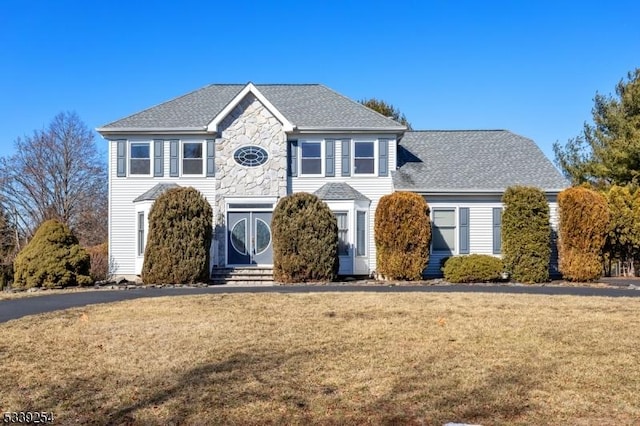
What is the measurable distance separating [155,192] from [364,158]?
7.67 metres

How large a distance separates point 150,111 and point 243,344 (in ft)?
54.3

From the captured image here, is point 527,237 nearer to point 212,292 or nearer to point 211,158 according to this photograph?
point 212,292

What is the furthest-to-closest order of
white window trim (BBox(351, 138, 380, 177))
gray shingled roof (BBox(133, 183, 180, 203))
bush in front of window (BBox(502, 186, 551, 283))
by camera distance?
1. white window trim (BBox(351, 138, 380, 177))
2. gray shingled roof (BBox(133, 183, 180, 203))
3. bush in front of window (BBox(502, 186, 551, 283))

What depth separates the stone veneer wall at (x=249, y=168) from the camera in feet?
69.8

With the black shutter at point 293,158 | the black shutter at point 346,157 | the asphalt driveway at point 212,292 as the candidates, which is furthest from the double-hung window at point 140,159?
the black shutter at point 346,157

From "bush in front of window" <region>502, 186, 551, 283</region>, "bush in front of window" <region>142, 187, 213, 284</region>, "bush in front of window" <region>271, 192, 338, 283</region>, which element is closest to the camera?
"bush in front of window" <region>142, 187, 213, 284</region>

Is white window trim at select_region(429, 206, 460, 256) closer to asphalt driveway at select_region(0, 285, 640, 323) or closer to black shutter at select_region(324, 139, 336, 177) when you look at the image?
black shutter at select_region(324, 139, 336, 177)

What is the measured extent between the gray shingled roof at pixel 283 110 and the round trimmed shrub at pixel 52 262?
5068 mm

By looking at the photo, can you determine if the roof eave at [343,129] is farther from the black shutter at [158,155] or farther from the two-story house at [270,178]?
the black shutter at [158,155]

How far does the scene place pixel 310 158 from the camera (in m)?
21.7

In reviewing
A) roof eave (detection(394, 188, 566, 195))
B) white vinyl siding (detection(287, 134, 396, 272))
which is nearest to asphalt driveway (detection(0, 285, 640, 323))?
roof eave (detection(394, 188, 566, 195))

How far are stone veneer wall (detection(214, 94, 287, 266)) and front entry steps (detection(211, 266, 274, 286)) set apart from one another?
175cm

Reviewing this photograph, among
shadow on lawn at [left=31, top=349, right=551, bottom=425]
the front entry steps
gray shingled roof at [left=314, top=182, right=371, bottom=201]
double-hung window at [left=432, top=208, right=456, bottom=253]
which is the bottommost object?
shadow on lawn at [left=31, top=349, right=551, bottom=425]

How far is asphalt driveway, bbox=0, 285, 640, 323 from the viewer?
1285 centimetres
